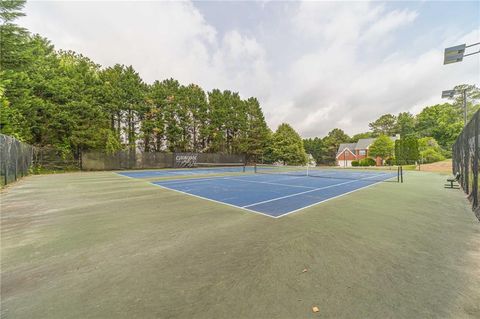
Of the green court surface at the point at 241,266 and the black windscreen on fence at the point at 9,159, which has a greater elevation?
the black windscreen on fence at the point at 9,159

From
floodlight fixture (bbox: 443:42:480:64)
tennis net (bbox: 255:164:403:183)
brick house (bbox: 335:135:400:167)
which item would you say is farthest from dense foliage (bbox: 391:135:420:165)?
floodlight fixture (bbox: 443:42:480:64)

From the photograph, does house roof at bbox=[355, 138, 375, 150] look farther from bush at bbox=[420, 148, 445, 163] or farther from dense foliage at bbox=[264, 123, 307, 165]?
dense foliage at bbox=[264, 123, 307, 165]

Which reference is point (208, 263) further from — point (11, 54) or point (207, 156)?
point (207, 156)

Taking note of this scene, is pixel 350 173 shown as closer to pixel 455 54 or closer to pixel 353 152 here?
pixel 455 54

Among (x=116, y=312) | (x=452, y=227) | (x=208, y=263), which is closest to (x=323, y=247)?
(x=208, y=263)

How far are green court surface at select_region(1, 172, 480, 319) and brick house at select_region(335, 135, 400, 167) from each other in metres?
56.0

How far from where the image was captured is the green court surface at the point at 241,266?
1.94 m

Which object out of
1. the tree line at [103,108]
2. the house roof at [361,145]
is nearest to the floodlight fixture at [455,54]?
the tree line at [103,108]

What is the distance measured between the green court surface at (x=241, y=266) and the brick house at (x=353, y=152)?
184 ft

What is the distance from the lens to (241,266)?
8.95 ft

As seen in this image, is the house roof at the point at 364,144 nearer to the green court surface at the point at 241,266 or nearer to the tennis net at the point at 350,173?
the tennis net at the point at 350,173

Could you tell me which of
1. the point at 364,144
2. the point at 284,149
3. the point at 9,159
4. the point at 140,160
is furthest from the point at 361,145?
the point at 9,159

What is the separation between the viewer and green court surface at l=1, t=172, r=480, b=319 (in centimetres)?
194

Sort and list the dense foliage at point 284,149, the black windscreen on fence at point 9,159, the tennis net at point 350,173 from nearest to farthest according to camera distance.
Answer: the black windscreen on fence at point 9,159 → the tennis net at point 350,173 → the dense foliage at point 284,149
